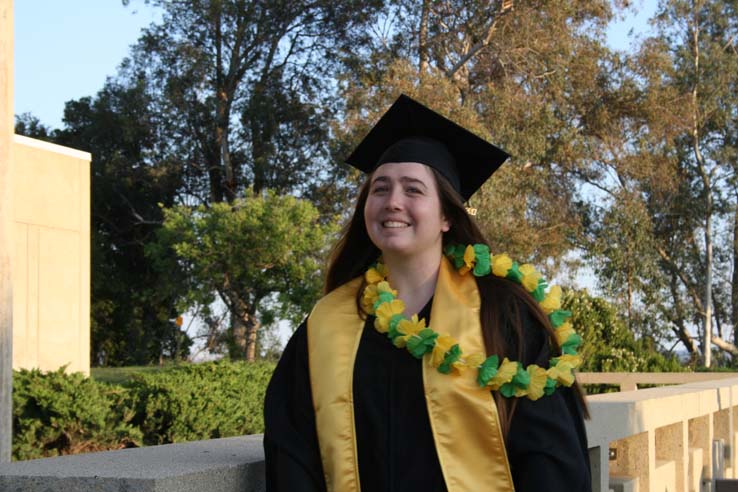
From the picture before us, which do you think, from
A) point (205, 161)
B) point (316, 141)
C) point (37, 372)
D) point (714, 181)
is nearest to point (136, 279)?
point (205, 161)

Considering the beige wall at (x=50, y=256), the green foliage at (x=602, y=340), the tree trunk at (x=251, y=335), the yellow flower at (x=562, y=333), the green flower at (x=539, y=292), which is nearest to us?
the yellow flower at (x=562, y=333)

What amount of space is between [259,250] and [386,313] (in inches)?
847

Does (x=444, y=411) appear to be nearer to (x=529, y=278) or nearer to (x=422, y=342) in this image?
(x=422, y=342)

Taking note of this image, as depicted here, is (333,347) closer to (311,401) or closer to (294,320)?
(311,401)

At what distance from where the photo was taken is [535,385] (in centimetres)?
264

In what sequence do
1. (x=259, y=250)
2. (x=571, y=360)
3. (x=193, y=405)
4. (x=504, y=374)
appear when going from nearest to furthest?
(x=504, y=374)
(x=571, y=360)
(x=193, y=405)
(x=259, y=250)

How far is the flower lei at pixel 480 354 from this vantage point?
265cm

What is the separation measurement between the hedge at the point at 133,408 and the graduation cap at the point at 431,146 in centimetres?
601

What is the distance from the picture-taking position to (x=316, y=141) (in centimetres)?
3142

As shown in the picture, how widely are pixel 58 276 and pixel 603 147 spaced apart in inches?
724

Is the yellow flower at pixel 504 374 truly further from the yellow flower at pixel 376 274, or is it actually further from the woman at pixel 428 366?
the yellow flower at pixel 376 274

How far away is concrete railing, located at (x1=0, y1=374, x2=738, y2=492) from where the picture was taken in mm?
2219

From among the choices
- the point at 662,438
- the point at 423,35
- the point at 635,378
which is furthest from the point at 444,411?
the point at 423,35

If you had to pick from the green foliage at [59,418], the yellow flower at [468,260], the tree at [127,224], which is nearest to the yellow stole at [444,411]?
the yellow flower at [468,260]
